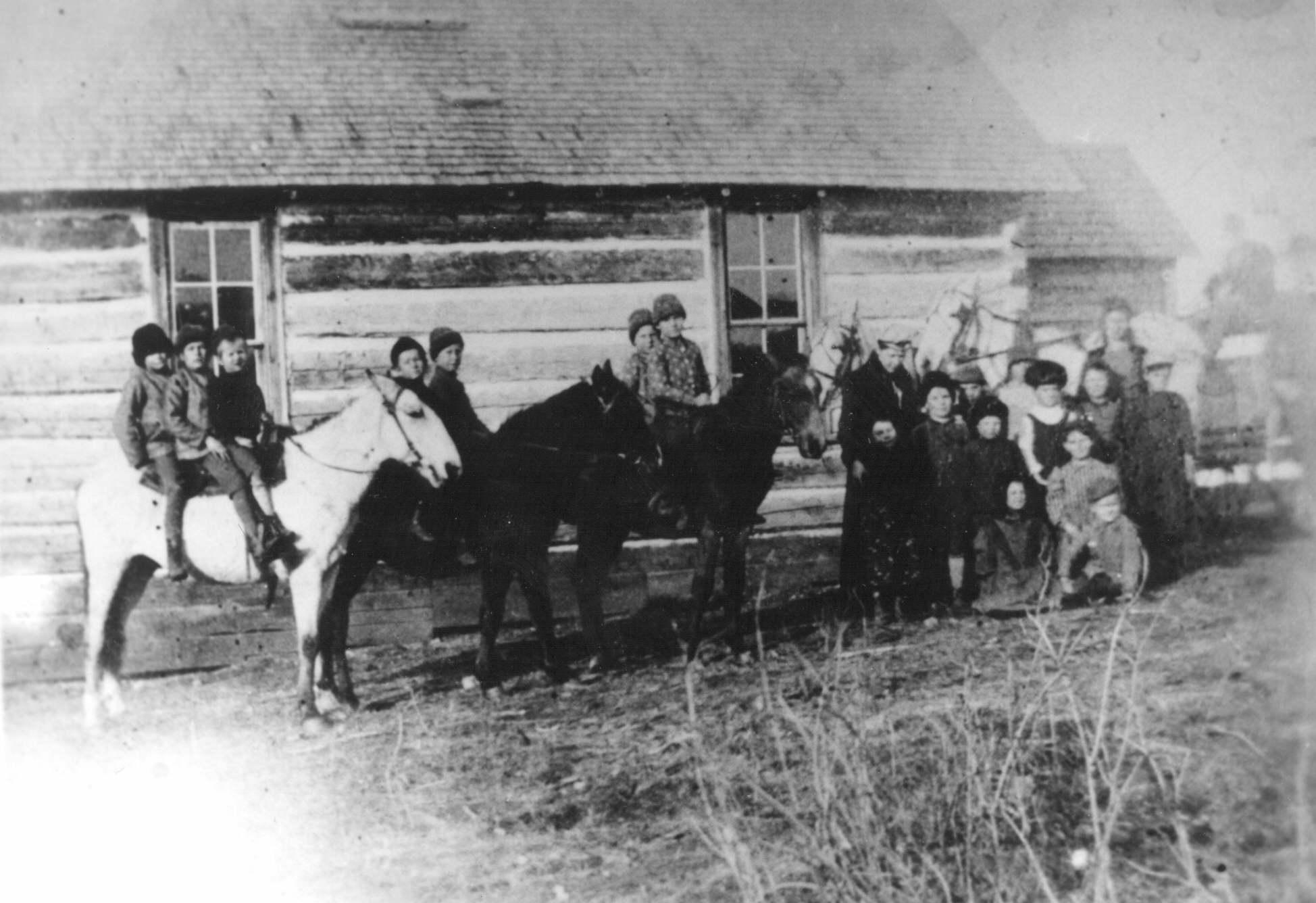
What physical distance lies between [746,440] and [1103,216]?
62.3 inches

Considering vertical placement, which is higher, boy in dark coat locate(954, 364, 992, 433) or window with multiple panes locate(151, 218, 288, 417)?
window with multiple panes locate(151, 218, 288, 417)

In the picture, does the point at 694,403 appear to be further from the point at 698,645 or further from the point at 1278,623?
the point at 1278,623

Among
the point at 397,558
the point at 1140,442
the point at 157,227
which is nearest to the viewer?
the point at 397,558

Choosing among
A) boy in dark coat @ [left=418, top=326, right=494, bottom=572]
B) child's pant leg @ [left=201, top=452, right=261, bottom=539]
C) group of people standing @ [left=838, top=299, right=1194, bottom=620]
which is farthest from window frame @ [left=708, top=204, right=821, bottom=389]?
child's pant leg @ [left=201, top=452, right=261, bottom=539]

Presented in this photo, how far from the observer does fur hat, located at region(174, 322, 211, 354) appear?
3.13 m

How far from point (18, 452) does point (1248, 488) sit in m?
4.01

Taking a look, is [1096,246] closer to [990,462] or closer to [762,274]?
[990,462]

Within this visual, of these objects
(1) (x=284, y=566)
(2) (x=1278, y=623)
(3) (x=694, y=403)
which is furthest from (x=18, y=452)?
(2) (x=1278, y=623)

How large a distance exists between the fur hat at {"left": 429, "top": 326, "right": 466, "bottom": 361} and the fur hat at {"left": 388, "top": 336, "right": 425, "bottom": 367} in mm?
30

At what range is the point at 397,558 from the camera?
3182 millimetres

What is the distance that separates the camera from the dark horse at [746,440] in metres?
3.48

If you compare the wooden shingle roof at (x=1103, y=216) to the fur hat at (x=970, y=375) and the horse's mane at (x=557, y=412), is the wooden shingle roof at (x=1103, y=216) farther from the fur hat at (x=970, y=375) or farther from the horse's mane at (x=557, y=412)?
the horse's mane at (x=557, y=412)

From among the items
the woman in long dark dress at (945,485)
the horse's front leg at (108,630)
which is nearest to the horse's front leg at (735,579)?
the woman in long dark dress at (945,485)

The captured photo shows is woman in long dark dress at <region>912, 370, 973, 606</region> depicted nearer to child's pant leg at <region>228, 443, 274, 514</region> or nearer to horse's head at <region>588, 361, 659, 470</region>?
horse's head at <region>588, 361, 659, 470</region>
